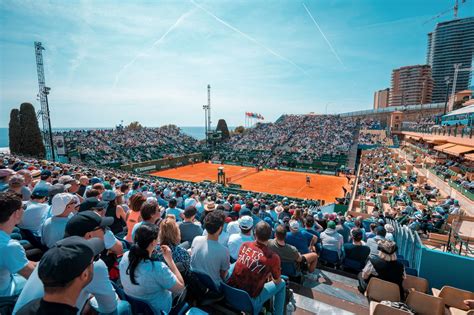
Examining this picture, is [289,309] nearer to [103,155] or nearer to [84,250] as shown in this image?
[84,250]

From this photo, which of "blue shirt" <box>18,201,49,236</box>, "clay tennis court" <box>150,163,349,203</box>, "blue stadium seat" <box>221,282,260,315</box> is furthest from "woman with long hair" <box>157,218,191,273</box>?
"clay tennis court" <box>150,163,349,203</box>

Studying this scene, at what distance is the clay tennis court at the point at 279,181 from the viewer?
28.9m

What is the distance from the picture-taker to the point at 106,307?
2.43 meters

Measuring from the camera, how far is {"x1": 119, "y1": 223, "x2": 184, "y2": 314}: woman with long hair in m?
2.65

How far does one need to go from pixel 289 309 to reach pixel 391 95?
16657 cm

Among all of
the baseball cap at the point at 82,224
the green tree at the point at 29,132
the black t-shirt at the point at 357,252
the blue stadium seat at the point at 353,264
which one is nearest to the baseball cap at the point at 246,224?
the baseball cap at the point at 82,224

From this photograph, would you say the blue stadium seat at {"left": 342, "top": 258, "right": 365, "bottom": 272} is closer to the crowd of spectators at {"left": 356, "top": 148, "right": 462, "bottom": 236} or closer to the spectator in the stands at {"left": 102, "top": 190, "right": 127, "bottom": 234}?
the crowd of spectators at {"left": 356, "top": 148, "right": 462, "bottom": 236}

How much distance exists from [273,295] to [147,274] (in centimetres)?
183

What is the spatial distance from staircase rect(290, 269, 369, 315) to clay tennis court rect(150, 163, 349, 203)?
21.9 meters

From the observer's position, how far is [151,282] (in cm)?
270

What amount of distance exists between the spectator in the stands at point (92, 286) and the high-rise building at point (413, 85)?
5843 inches

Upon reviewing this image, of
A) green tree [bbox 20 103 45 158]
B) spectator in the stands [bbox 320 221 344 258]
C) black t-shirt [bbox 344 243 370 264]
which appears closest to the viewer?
black t-shirt [bbox 344 243 370 264]

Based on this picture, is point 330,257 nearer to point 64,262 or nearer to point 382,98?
point 64,262

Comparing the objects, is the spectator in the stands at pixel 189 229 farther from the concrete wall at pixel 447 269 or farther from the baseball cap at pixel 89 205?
the concrete wall at pixel 447 269
